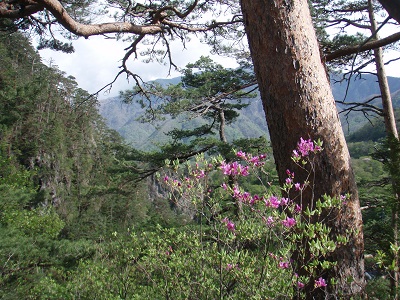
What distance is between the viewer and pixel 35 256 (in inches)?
385

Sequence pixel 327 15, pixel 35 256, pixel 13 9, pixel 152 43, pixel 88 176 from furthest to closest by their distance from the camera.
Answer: pixel 88 176 → pixel 35 256 → pixel 327 15 → pixel 152 43 → pixel 13 9

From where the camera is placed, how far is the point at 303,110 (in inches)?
60.7


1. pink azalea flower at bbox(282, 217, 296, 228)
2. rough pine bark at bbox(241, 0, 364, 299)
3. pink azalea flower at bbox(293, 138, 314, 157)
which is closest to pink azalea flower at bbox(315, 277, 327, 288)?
rough pine bark at bbox(241, 0, 364, 299)

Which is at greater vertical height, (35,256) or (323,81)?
(323,81)

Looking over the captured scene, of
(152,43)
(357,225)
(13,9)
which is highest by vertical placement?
(152,43)

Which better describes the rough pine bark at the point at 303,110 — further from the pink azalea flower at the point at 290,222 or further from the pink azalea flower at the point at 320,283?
the pink azalea flower at the point at 290,222

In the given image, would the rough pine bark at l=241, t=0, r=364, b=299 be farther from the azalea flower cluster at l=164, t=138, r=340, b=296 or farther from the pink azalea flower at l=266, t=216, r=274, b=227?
the pink azalea flower at l=266, t=216, r=274, b=227

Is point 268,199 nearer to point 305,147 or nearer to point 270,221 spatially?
point 270,221

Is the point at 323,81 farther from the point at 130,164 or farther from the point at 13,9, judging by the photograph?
the point at 130,164

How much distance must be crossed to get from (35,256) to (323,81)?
10798 millimetres

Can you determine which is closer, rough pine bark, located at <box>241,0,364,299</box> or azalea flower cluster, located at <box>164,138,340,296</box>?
azalea flower cluster, located at <box>164,138,340,296</box>

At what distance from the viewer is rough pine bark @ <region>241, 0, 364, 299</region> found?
153 centimetres

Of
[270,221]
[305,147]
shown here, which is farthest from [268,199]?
[305,147]

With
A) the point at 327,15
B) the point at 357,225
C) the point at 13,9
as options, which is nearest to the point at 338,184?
the point at 357,225
